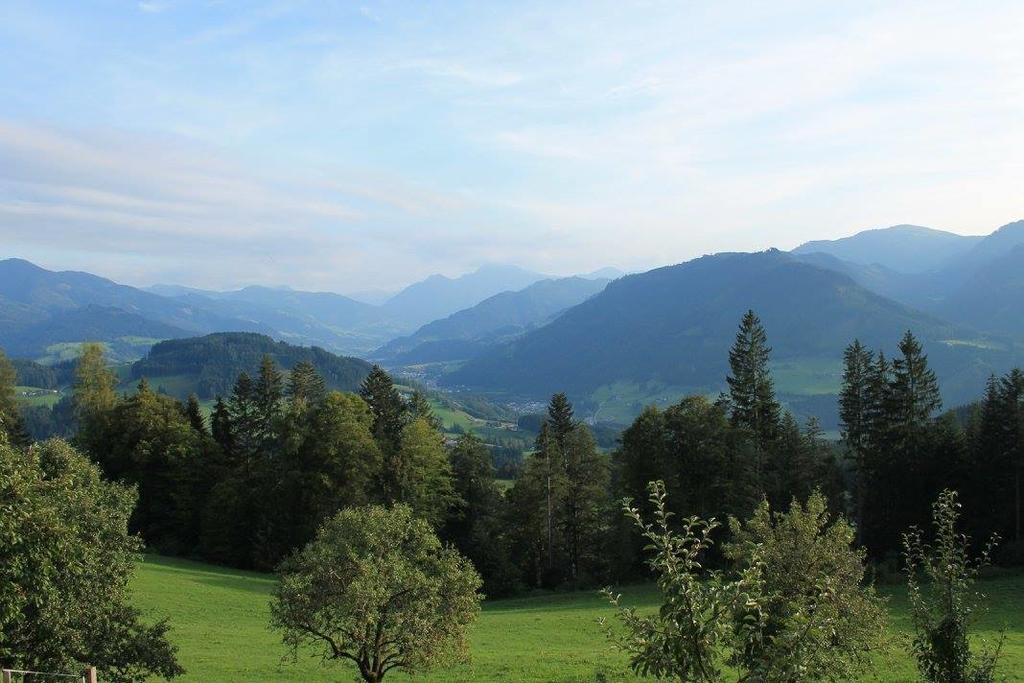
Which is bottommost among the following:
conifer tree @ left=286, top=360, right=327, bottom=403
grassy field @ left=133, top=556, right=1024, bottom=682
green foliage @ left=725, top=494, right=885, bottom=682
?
grassy field @ left=133, top=556, right=1024, bottom=682

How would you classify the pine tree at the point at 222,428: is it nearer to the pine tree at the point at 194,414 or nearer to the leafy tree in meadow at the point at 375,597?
the pine tree at the point at 194,414

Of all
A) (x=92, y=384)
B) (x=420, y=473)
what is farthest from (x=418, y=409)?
(x=92, y=384)

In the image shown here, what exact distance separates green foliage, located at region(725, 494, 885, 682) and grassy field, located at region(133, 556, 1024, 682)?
200cm

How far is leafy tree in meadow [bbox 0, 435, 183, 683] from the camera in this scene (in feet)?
52.0

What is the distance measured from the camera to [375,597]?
22875 mm

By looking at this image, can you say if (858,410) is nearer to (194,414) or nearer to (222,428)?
(222,428)

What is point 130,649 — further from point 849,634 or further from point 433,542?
point 849,634

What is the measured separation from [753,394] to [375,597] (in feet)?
151

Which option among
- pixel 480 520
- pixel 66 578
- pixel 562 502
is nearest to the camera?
pixel 66 578

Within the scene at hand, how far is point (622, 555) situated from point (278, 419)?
3341cm

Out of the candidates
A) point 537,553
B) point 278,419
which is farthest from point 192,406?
point 537,553

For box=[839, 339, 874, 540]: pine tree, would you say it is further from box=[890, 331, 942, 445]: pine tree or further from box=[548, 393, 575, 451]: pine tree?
box=[548, 393, 575, 451]: pine tree

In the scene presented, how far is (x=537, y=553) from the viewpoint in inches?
2682

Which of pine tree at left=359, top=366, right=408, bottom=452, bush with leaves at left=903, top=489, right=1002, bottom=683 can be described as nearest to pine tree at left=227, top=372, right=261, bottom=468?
pine tree at left=359, top=366, right=408, bottom=452
